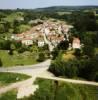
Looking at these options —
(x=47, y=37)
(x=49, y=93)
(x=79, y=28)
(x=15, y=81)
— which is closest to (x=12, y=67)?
(x=15, y=81)

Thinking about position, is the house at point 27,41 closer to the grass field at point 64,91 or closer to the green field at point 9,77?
the green field at point 9,77

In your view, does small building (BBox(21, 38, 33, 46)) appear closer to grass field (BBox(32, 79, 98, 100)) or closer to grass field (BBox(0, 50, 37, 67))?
grass field (BBox(0, 50, 37, 67))

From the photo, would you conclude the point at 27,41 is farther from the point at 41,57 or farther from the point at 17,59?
the point at 41,57

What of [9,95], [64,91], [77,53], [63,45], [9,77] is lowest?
[77,53]

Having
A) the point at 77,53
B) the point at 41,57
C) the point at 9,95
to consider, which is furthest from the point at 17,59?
the point at 9,95

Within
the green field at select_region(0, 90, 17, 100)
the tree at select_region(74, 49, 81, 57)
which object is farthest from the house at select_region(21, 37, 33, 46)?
the green field at select_region(0, 90, 17, 100)

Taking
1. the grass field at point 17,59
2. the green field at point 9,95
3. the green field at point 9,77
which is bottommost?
the grass field at point 17,59

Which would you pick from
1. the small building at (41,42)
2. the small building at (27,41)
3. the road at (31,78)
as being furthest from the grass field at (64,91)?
the small building at (27,41)
